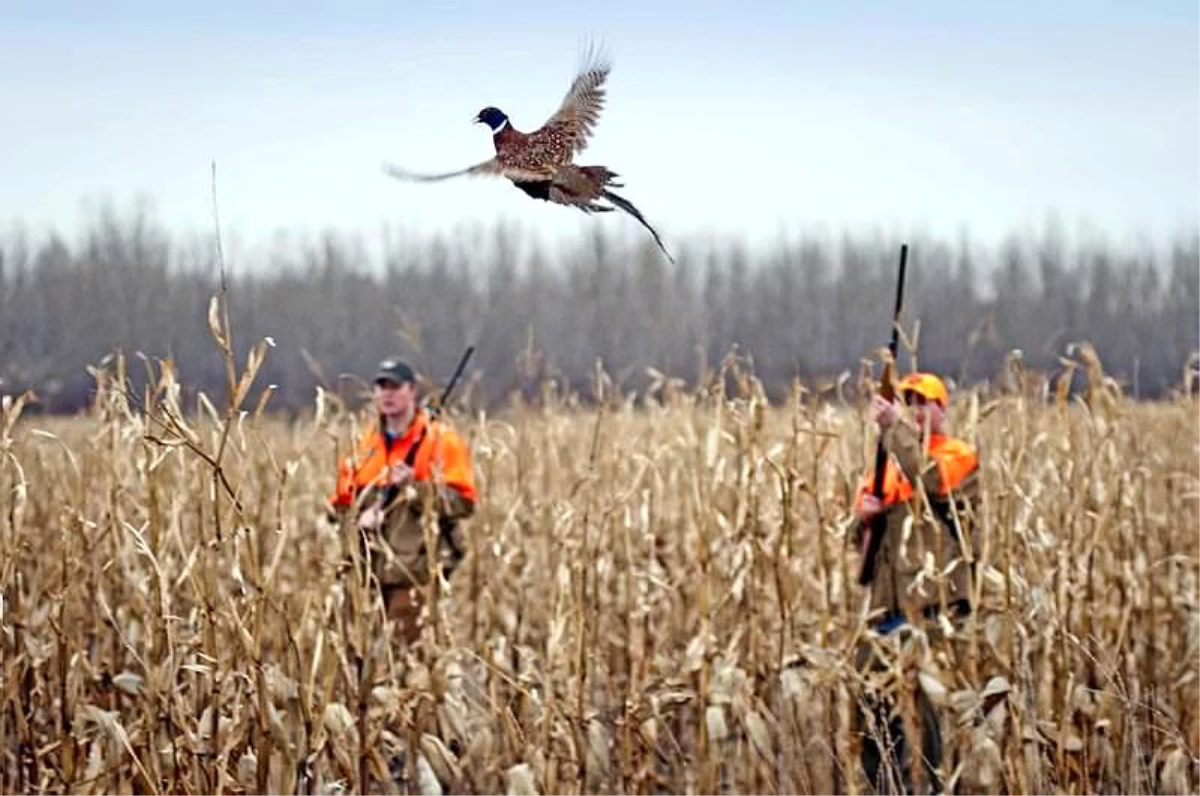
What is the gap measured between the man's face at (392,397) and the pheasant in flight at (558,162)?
4.90 metres

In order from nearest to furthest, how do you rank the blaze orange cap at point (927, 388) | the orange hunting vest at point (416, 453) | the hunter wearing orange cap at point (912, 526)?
the hunter wearing orange cap at point (912, 526) < the blaze orange cap at point (927, 388) < the orange hunting vest at point (416, 453)

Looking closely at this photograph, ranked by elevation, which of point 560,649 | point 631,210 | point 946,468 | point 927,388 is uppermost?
point 631,210

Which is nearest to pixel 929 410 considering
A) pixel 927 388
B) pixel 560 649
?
pixel 927 388

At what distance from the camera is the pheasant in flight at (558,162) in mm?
1360

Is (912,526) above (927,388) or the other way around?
the other way around

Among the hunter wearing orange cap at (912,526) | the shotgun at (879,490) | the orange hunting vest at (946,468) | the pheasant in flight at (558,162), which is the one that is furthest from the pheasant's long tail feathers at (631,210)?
the orange hunting vest at (946,468)

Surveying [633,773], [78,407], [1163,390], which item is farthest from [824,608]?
[1163,390]

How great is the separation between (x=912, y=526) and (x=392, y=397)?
2414mm

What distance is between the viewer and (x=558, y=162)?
145 centimetres

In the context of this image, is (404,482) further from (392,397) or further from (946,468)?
(946,468)

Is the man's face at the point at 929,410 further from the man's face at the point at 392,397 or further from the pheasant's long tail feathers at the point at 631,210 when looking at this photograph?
the pheasant's long tail feathers at the point at 631,210

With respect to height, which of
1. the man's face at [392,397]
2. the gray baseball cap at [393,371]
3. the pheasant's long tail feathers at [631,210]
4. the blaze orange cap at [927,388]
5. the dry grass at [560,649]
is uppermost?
the pheasant's long tail feathers at [631,210]

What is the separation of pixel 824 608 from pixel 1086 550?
42.4 inches

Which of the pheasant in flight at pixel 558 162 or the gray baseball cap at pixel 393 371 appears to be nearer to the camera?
the pheasant in flight at pixel 558 162
